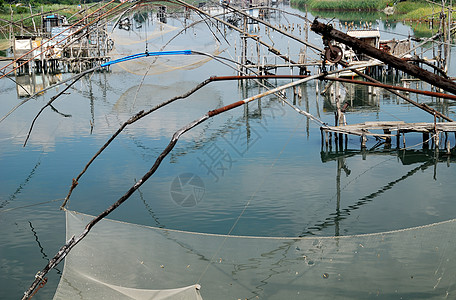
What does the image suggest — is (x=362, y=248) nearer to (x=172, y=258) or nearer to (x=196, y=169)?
(x=172, y=258)

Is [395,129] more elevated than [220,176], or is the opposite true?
[395,129]

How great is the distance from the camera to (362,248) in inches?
207

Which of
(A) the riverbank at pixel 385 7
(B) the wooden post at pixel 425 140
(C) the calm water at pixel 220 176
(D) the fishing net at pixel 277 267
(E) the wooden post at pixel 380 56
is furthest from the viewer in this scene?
(A) the riverbank at pixel 385 7

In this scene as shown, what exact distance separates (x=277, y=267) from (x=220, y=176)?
539 cm

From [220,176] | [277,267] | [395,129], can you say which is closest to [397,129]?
[395,129]

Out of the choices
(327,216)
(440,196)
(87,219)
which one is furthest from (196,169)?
(87,219)

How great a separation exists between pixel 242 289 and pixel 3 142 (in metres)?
10.2

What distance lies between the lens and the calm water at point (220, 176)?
27.0ft

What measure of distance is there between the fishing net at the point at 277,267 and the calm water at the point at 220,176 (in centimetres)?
143

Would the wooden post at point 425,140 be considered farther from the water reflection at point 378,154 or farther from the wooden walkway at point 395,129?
the water reflection at point 378,154

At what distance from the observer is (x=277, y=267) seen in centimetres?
534
